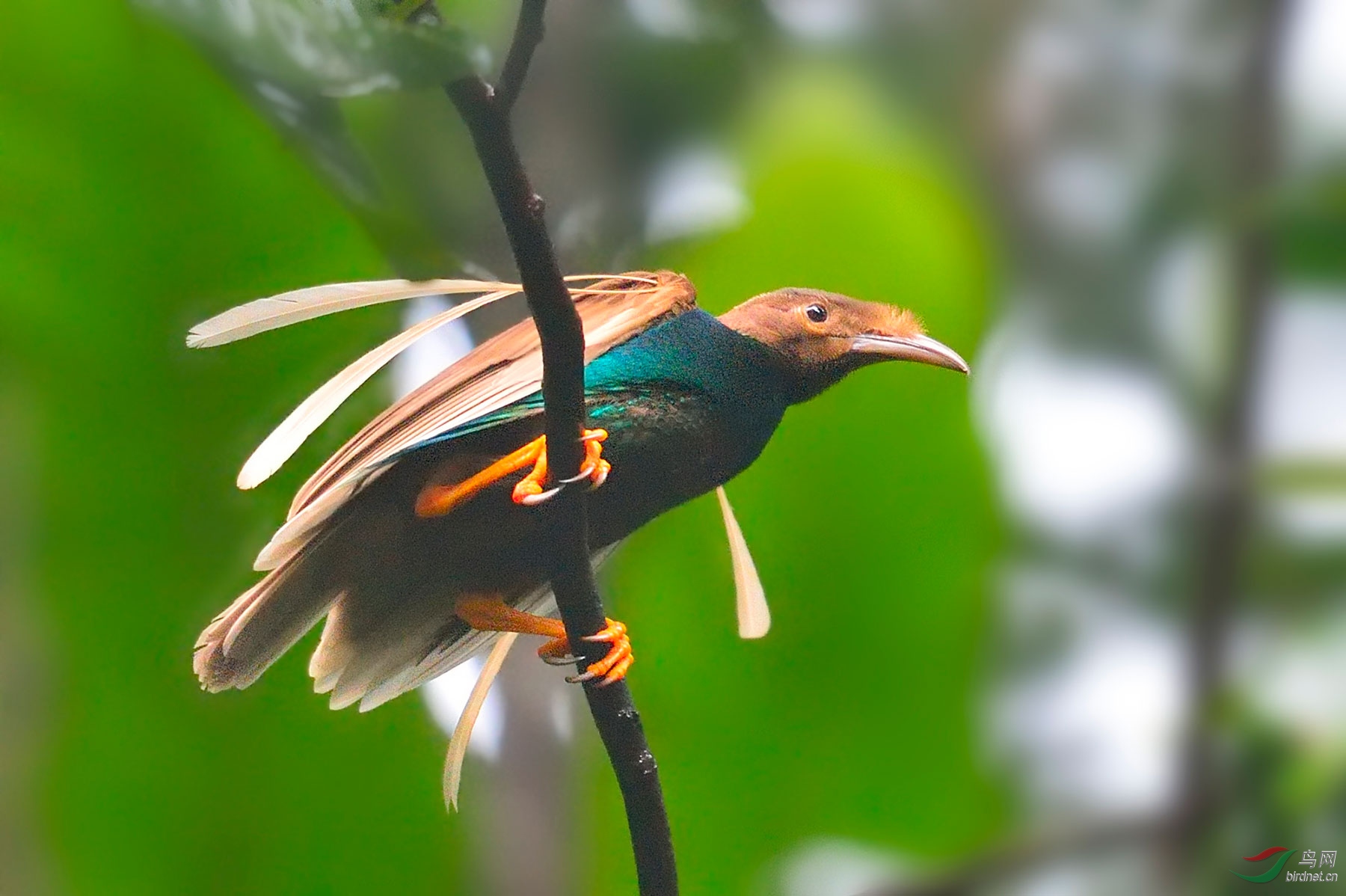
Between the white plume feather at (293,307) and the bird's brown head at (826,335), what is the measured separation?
0.64ft

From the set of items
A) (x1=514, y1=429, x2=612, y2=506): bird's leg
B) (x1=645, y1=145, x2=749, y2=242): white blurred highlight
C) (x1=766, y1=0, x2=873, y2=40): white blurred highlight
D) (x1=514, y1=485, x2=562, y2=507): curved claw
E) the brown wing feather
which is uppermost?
(x1=766, y1=0, x2=873, y2=40): white blurred highlight

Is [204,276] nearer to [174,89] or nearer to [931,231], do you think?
[174,89]

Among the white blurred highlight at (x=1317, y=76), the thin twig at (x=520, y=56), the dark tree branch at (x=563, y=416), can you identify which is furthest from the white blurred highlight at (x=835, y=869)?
the white blurred highlight at (x=1317, y=76)

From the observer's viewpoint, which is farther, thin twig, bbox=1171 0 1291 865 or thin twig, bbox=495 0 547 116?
thin twig, bbox=1171 0 1291 865

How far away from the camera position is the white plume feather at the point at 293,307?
766mm

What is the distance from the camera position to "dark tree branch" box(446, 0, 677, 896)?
555mm

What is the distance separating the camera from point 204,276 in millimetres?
825

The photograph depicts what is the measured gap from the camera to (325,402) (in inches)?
31.6

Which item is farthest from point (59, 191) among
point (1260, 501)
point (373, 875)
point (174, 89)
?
point (1260, 501)

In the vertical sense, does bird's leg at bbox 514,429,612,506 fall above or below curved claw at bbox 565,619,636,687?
above

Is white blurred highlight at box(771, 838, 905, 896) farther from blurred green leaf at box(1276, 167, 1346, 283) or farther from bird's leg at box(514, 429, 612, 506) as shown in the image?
blurred green leaf at box(1276, 167, 1346, 283)

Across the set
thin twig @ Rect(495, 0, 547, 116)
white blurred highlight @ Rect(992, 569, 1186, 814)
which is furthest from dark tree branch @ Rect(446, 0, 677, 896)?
white blurred highlight @ Rect(992, 569, 1186, 814)

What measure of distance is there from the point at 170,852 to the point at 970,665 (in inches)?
26.8

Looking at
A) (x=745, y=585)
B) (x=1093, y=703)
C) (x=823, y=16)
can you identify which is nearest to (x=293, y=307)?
(x=745, y=585)
